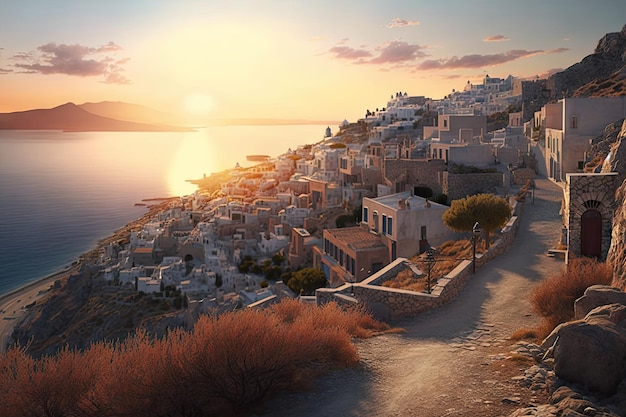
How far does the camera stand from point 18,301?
38.4 metres

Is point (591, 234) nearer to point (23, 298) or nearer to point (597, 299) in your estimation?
point (597, 299)

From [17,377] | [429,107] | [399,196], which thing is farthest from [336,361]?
[429,107]

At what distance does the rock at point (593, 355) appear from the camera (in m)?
4.93

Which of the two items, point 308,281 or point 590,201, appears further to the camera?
point 308,281

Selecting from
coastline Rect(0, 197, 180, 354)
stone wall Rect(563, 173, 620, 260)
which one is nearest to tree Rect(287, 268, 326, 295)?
stone wall Rect(563, 173, 620, 260)

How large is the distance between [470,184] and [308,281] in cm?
833

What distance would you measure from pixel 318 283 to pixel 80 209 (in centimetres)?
6255

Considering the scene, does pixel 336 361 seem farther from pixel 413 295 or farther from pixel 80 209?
pixel 80 209

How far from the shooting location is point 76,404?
491 centimetres

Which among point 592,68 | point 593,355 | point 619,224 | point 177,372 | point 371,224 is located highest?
point 592,68

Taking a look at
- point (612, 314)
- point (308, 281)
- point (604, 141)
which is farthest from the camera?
point (308, 281)

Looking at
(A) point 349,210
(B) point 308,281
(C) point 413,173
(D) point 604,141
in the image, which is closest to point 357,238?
(B) point 308,281

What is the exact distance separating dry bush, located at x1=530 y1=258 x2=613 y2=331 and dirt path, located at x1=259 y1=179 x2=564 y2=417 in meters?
0.38

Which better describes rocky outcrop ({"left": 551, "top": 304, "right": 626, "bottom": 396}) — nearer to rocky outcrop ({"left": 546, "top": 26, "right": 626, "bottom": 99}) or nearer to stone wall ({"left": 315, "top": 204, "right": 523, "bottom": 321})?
stone wall ({"left": 315, "top": 204, "right": 523, "bottom": 321})
